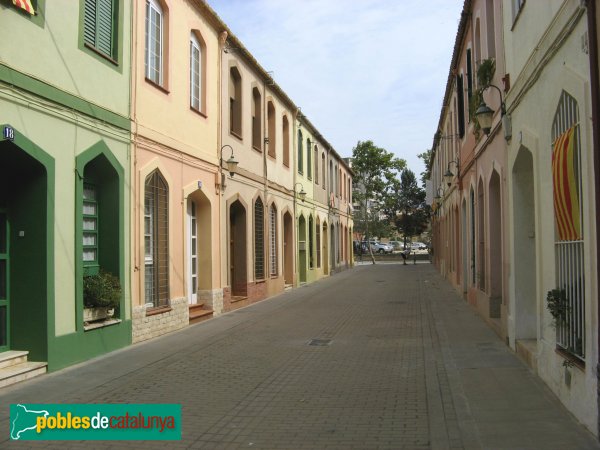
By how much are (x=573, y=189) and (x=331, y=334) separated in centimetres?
658

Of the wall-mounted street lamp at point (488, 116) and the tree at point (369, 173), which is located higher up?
the tree at point (369, 173)

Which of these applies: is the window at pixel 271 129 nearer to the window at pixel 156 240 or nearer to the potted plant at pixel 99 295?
the window at pixel 156 240

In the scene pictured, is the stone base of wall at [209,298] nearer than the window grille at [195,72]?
No

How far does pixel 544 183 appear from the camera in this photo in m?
6.95

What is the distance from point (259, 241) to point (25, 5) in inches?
453

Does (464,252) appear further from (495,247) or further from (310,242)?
(310,242)

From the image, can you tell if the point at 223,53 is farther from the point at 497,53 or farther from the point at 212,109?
the point at 497,53

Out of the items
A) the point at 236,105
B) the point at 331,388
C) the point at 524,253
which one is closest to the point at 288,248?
the point at 236,105

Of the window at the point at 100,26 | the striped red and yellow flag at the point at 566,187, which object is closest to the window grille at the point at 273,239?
the window at the point at 100,26

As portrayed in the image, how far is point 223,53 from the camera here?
15.0 meters

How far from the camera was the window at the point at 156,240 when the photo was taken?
11172 mm

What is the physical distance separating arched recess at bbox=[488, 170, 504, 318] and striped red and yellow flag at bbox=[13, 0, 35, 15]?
850cm

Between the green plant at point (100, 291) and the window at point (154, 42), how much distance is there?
12.9ft

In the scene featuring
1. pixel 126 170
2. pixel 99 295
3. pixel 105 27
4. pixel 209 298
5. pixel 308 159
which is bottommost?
pixel 209 298
